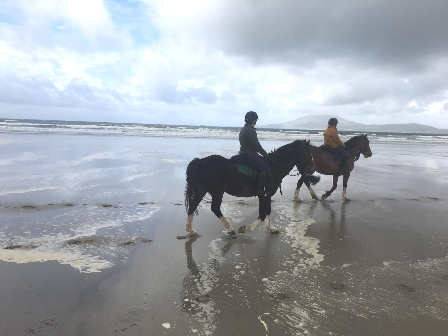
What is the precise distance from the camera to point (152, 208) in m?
7.55

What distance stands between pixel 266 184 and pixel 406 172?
39.0ft

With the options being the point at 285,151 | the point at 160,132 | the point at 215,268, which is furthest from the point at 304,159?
the point at 160,132

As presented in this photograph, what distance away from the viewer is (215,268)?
14.6 feet

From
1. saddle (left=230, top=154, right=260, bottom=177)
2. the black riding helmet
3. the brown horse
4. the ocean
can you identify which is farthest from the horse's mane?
Result: the ocean

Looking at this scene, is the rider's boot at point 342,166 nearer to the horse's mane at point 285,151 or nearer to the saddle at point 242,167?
the horse's mane at point 285,151

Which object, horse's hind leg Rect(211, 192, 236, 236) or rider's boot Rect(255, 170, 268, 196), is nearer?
horse's hind leg Rect(211, 192, 236, 236)

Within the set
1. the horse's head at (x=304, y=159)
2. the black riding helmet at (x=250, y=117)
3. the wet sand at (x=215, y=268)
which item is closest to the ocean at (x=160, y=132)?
the horse's head at (x=304, y=159)

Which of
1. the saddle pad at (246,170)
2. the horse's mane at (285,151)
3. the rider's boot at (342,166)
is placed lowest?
the rider's boot at (342,166)

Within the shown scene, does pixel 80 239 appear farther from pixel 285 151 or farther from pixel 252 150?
pixel 285 151

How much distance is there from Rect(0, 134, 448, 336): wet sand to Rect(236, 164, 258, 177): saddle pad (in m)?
1.28

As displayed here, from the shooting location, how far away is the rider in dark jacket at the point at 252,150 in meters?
6.07

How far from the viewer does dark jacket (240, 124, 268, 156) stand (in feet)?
19.9

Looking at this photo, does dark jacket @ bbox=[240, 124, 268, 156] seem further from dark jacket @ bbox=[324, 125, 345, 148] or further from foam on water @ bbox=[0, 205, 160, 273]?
dark jacket @ bbox=[324, 125, 345, 148]

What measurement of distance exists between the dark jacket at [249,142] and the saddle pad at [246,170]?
34 centimetres
